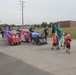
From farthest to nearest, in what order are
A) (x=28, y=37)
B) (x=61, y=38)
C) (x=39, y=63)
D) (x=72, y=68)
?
(x=28, y=37) → (x=61, y=38) → (x=39, y=63) → (x=72, y=68)

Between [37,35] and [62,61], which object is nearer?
[62,61]

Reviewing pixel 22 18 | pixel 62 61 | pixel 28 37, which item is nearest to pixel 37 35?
pixel 28 37

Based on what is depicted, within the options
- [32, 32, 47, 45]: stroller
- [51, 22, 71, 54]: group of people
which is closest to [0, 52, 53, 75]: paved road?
[51, 22, 71, 54]: group of people

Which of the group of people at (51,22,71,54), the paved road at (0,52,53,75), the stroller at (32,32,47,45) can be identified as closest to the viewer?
the paved road at (0,52,53,75)

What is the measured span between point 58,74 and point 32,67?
1.82 metres

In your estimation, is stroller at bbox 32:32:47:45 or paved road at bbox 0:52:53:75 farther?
stroller at bbox 32:32:47:45

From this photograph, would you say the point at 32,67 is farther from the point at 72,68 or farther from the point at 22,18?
the point at 22,18

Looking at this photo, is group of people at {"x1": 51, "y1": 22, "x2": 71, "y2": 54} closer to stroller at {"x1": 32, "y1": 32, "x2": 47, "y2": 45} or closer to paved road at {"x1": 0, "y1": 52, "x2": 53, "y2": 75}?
stroller at {"x1": 32, "y1": 32, "x2": 47, "y2": 45}

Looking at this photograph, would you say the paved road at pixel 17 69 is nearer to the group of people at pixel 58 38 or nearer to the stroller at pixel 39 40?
the group of people at pixel 58 38

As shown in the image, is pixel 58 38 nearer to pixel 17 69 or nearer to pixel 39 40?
pixel 39 40

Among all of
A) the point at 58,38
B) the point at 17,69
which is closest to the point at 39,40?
the point at 58,38

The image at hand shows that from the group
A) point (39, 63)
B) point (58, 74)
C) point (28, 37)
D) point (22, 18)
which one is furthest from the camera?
point (22, 18)

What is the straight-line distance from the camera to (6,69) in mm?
10703

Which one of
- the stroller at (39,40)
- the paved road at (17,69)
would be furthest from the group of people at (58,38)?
the paved road at (17,69)
